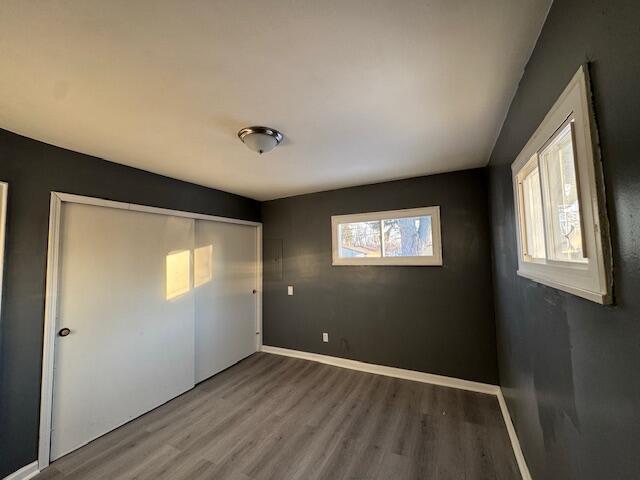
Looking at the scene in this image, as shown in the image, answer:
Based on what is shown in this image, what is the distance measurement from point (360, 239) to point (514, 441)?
2.29 metres

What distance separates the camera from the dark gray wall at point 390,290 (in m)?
2.77

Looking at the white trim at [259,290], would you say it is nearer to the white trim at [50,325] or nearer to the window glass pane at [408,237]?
the window glass pane at [408,237]

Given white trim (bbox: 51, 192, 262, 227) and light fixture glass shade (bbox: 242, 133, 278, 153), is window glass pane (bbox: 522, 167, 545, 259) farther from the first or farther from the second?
white trim (bbox: 51, 192, 262, 227)

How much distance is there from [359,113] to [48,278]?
252cm

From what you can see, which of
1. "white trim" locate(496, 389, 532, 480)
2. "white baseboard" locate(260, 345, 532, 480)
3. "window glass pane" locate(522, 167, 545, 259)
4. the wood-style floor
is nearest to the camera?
"window glass pane" locate(522, 167, 545, 259)

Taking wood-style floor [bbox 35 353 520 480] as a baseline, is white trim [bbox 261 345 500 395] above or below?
above

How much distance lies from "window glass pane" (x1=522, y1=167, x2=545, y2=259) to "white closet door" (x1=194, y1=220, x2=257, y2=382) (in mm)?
3154

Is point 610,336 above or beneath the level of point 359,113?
beneath

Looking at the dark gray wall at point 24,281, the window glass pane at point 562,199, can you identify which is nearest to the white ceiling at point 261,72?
the dark gray wall at point 24,281

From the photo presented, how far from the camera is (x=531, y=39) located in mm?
1124

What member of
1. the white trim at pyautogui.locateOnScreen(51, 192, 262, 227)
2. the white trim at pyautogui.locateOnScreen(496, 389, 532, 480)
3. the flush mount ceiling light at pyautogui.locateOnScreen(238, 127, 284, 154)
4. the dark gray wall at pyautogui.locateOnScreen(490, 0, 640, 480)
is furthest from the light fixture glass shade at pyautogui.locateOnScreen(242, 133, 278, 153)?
the white trim at pyautogui.locateOnScreen(496, 389, 532, 480)

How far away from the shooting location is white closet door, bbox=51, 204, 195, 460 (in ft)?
6.63

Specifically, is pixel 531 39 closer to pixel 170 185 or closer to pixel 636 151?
pixel 636 151

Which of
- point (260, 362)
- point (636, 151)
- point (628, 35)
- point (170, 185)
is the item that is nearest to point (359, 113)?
point (628, 35)
